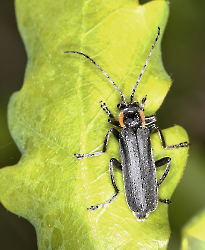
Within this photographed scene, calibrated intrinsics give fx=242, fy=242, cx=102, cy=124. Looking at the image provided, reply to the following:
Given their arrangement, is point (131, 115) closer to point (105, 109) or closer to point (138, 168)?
point (105, 109)

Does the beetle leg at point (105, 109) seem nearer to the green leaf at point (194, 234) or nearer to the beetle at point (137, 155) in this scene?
the beetle at point (137, 155)

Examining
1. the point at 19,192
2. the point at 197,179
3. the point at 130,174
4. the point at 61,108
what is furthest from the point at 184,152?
the point at 19,192

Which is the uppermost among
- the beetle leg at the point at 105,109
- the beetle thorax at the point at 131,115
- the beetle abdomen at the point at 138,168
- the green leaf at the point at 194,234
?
the beetle leg at the point at 105,109

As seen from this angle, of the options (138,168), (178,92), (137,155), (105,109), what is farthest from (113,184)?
(178,92)

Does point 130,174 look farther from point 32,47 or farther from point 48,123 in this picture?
point 32,47

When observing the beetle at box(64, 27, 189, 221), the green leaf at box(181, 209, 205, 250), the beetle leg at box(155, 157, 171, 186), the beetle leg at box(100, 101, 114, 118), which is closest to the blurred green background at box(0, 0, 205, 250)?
the green leaf at box(181, 209, 205, 250)

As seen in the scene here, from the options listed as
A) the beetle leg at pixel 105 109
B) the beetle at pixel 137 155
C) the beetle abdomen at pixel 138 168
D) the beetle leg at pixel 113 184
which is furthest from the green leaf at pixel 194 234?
the beetle leg at pixel 105 109
